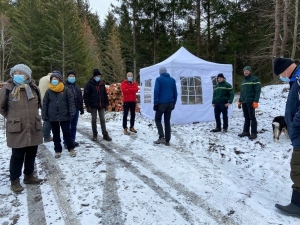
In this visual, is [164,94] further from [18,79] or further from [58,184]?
[18,79]

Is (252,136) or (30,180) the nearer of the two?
(30,180)

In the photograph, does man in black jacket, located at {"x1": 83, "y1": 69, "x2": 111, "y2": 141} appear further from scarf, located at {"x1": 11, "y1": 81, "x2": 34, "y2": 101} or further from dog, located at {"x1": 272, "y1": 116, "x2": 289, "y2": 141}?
dog, located at {"x1": 272, "y1": 116, "x2": 289, "y2": 141}

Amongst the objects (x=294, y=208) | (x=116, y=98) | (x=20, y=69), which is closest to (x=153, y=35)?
(x=116, y=98)

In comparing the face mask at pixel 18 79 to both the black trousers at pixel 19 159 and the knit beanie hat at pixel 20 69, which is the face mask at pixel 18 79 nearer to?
the knit beanie hat at pixel 20 69

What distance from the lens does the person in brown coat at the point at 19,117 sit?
3598 millimetres

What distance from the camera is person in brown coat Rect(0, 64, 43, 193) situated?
3.60 metres

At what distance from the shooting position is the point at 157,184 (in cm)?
397

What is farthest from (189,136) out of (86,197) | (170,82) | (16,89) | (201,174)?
(16,89)

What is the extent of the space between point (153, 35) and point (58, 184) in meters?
21.4

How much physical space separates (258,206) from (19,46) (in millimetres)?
28036

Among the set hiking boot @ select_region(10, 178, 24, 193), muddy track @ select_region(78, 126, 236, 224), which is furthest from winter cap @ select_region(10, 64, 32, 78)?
muddy track @ select_region(78, 126, 236, 224)

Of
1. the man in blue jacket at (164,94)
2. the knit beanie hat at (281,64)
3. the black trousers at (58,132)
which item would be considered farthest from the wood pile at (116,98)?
the knit beanie hat at (281,64)

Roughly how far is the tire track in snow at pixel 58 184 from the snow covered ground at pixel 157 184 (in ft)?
0.04

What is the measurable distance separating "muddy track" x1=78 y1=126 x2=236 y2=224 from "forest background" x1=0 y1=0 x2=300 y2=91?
509 inches
